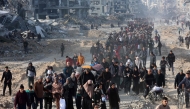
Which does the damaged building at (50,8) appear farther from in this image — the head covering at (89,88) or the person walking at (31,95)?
the head covering at (89,88)

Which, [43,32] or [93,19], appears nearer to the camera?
[43,32]

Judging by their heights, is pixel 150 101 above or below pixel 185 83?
below

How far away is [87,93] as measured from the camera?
1087 centimetres

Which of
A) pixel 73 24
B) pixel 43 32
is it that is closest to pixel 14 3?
pixel 73 24

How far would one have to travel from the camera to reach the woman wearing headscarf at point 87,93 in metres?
10.8

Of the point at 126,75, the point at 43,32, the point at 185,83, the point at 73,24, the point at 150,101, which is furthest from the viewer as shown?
the point at 73,24

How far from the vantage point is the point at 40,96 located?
11.3 m

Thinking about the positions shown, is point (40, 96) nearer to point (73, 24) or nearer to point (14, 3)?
point (73, 24)

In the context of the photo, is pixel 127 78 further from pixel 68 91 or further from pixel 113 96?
pixel 68 91

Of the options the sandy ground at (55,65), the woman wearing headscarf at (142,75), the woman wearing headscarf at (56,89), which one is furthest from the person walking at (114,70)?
the woman wearing headscarf at (56,89)

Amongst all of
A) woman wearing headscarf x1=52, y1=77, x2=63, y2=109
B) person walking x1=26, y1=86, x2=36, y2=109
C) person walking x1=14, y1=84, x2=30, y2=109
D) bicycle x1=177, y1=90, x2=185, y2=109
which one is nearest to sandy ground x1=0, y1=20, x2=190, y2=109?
bicycle x1=177, y1=90, x2=185, y2=109

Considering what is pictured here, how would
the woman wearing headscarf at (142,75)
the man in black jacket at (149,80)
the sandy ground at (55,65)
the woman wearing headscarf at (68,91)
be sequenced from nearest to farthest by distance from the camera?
1. the woman wearing headscarf at (68,91)
2. the man in black jacket at (149,80)
3. the sandy ground at (55,65)
4. the woman wearing headscarf at (142,75)

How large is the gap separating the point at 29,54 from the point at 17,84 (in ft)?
42.2

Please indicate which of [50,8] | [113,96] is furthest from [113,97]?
[50,8]
